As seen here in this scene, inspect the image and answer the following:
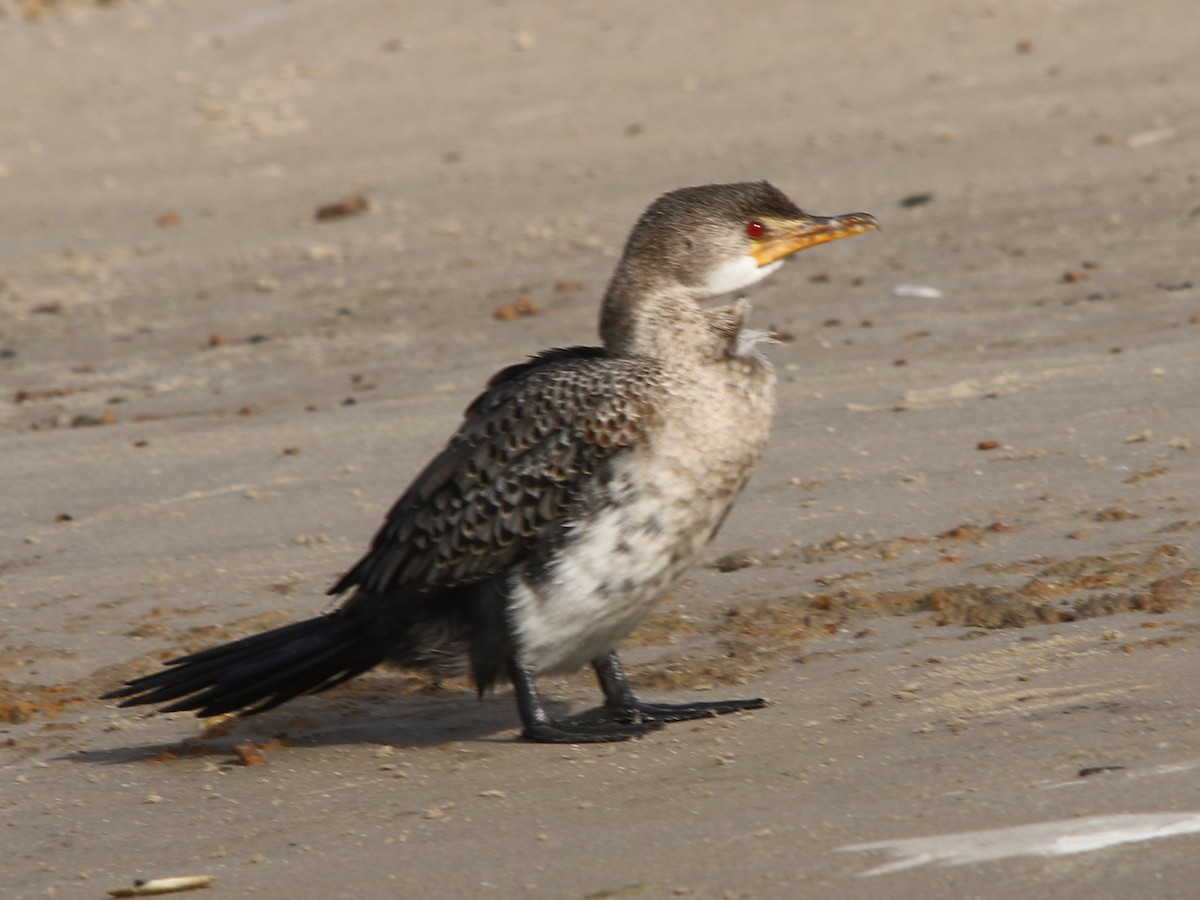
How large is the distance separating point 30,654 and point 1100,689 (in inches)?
118

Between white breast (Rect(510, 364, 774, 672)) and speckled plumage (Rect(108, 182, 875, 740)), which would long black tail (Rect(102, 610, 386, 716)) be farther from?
white breast (Rect(510, 364, 774, 672))

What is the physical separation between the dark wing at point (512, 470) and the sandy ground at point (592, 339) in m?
0.47

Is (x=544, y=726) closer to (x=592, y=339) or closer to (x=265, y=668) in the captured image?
(x=265, y=668)

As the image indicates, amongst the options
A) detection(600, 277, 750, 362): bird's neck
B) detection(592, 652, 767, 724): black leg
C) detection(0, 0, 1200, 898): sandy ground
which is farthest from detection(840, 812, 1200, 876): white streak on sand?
detection(600, 277, 750, 362): bird's neck

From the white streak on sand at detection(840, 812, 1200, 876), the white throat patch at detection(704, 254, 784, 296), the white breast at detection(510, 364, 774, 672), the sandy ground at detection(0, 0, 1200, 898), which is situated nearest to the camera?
the white streak on sand at detection(840, 812, 1200, 876)

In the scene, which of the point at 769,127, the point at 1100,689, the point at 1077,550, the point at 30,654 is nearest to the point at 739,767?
the point at 1100,689

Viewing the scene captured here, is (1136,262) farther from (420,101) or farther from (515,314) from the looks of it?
(420,101)

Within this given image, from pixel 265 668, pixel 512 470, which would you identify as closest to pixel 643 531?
pixel 512 470

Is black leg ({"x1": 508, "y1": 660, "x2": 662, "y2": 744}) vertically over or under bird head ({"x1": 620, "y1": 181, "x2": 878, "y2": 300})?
under

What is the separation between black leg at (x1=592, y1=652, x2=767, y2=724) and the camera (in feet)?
15.2

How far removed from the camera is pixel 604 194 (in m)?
Answer: 10.8

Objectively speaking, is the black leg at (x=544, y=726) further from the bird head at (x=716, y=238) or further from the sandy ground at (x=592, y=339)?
the bird head at (x=716, y=238)

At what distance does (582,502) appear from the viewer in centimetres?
448

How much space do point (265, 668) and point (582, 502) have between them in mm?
918
